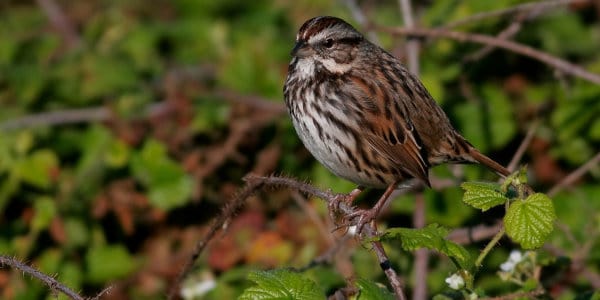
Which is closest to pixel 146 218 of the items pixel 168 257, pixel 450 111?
pixel 168 257

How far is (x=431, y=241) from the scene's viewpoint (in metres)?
3.01

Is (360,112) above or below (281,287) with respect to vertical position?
above

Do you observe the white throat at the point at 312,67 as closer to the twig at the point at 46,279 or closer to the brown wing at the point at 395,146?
the brown wing at the point at 395,146

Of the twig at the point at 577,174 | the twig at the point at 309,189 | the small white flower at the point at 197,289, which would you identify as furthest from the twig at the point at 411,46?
the twig at the point at 309,189

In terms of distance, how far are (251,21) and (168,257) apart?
2.28m

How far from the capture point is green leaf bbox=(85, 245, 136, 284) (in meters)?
5.96

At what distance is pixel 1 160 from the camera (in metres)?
6.00

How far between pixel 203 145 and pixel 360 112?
7.71 ft

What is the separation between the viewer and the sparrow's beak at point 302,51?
14.4 ft

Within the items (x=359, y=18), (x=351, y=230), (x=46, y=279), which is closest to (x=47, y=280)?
(x=46, y=279)

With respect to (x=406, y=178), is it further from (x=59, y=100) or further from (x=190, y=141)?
(x=59, y=100)

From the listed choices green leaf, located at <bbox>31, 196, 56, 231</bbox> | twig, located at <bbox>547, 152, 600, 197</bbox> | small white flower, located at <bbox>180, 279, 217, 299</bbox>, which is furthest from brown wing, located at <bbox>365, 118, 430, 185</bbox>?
green leaf, located at <bbox>31, 196, 56, 231</bbox>

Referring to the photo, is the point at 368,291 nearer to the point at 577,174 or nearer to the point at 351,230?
the point at 351,230

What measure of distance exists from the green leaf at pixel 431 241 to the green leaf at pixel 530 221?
0.50 ft
